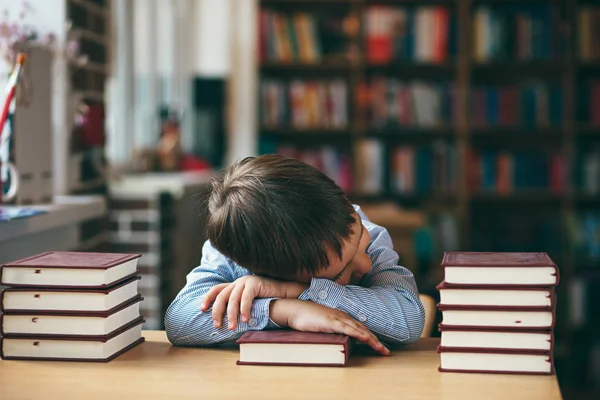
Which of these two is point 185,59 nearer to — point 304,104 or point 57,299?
point 304,104

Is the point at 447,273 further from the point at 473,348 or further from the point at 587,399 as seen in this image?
the point at 587,399

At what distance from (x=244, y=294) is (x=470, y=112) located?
368 cm

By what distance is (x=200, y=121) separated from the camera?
16.4ft

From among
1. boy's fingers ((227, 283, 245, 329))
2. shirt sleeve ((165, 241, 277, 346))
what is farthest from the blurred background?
boy's fingers ((227, 283, 245, 329))

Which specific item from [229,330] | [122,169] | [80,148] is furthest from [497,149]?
[229,330]

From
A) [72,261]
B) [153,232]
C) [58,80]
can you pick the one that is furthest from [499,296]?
[153,232]

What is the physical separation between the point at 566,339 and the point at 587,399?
0.47m

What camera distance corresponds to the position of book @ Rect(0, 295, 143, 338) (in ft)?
4.28

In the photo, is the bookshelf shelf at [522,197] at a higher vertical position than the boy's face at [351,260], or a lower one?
lower

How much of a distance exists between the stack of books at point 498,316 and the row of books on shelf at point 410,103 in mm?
3689

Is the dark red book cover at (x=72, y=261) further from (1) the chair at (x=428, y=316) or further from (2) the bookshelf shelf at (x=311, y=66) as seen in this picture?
(2) the bookshelf shelf at (x=311, y=66)

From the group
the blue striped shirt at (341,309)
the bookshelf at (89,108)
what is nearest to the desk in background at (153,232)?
the bookshelf at (89,108)

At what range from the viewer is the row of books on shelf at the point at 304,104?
4914 millimetres

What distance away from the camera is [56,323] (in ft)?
4.30
